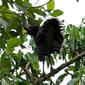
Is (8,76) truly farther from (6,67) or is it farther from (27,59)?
(27,59)

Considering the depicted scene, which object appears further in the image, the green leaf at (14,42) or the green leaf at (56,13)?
the green leaf at (56,13)

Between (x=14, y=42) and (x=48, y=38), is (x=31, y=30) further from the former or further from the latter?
(x=14, y=42)

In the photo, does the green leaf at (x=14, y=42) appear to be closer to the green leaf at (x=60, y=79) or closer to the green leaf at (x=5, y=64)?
the green leaf at (x=5, y=64)

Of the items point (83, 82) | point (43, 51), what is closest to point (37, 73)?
point (43, 51)

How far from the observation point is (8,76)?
2.02m

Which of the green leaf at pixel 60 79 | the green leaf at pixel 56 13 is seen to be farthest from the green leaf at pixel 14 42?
the green leaf at pixel 60 79

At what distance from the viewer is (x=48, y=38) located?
2078 millimetres

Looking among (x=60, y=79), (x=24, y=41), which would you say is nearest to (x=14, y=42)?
(x=24, y=41)

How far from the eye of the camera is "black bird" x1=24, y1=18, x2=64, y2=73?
2012 mm

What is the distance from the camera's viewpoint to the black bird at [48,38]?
2012 mm

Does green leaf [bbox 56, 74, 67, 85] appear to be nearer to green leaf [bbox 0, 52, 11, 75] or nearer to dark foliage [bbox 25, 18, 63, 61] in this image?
dark foliage [bbox 25, 18, 63, 61]

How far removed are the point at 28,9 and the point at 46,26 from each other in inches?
7.9

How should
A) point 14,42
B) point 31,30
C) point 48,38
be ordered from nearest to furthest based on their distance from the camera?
1. point 14,42
2. point 48,38
3. point 31,30

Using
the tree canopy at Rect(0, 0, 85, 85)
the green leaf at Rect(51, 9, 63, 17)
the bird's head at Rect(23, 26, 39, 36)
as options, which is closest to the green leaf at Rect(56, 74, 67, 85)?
the tree canopy at Rect(0, 0, 85, 85)
